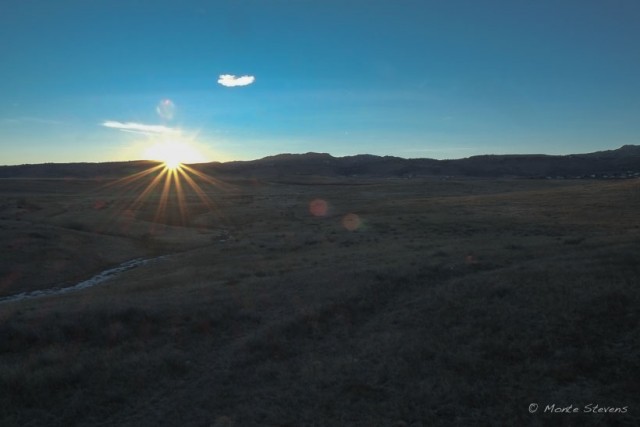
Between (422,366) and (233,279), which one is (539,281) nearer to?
(422,366)

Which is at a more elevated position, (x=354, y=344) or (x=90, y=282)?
(x=354, y=344)

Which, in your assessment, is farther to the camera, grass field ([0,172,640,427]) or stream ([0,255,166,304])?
stream ([0,255,166,304])

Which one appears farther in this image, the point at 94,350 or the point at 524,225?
the point at 524,225

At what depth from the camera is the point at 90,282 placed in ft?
111

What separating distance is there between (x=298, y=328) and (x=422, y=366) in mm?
4940

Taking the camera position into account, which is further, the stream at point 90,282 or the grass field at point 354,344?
the stream at point 90,282

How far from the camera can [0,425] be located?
10.6 metres

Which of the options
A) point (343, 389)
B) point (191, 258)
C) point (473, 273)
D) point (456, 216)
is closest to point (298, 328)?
point (343, 389)

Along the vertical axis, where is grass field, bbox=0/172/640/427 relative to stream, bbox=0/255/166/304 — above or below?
above

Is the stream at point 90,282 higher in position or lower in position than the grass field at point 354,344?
lower

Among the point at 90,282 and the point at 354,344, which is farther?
the point at 90,282

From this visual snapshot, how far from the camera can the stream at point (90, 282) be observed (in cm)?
3025

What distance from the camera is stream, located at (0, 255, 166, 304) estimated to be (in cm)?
3025

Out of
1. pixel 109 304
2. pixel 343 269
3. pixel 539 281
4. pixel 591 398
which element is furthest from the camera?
pixel 343 269
